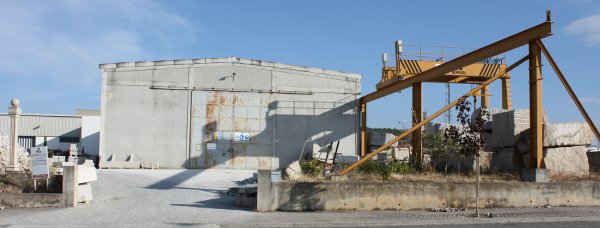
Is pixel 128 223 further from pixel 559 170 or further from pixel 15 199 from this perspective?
pixel 559 170

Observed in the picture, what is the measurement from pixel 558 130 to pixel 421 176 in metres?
4.28

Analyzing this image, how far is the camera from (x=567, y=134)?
1645 centimetres

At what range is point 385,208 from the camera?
1376cm

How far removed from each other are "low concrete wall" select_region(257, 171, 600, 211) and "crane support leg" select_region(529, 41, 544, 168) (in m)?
1.13

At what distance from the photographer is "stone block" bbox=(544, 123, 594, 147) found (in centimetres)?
1605

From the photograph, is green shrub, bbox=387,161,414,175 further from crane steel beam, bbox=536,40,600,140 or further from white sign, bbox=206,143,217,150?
white sign, bbox=206,143,217,150

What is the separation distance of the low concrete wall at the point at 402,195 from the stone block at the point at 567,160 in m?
1.75

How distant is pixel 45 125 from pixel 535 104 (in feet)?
156

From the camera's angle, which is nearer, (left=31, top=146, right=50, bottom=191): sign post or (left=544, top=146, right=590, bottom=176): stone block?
(left=31, top=146, right=50, bottom=191): sign post

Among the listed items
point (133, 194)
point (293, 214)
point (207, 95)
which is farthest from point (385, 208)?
point (207, 95)

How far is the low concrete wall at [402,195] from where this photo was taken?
535 inches

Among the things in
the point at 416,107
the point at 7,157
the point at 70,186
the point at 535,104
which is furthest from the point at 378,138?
the point at 70,186

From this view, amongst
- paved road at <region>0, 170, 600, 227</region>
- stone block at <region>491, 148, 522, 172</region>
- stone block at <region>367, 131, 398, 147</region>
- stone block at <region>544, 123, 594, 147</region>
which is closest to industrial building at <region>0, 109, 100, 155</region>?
stone block at <region>367, 131, 398, 147</region>

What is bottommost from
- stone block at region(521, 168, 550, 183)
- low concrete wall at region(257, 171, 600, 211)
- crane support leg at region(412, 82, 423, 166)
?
low concrete wall at region(257, 171, 600, 211)
